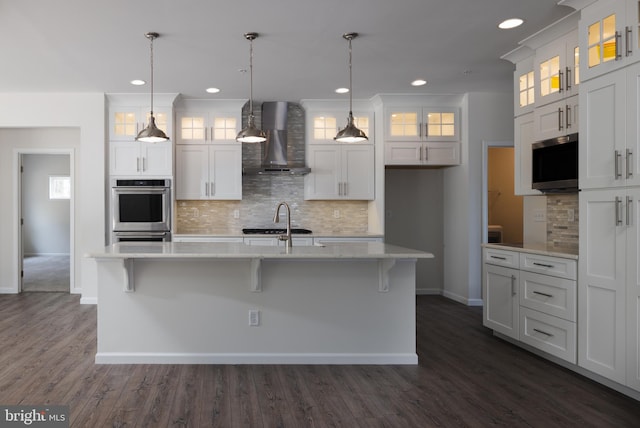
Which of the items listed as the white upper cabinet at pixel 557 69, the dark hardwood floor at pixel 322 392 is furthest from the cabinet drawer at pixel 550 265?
the white upper cabinet at pixel 557 69

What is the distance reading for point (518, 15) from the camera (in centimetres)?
351

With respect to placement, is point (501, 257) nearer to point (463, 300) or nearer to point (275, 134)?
point (463, 300)

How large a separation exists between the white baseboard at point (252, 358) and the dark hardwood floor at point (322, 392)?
0.07m

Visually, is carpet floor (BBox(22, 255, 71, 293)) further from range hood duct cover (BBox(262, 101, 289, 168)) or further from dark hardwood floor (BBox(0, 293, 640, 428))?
range hood duct cover (BBox(262, 101, 289, 168))

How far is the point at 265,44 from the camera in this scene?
4.04 m

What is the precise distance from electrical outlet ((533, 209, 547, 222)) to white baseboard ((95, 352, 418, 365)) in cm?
205

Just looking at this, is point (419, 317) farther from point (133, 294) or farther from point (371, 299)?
point (133, 294)

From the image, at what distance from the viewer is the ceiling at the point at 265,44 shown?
3.37 meters

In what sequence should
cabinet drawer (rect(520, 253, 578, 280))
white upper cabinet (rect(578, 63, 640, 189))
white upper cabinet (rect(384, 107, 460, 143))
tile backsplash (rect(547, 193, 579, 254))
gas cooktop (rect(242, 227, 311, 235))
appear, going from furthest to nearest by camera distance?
white upper cabinet (rect(384, 107, 460, 143)), gas cooktop (rect(242, 227, 311, 235)), tile backsplash (rect(547, 193, 579, 254)), cabinet drawer (rect(520, 253, 578, 280)), white upper cabinet (rect(578, 63, 640, 189))

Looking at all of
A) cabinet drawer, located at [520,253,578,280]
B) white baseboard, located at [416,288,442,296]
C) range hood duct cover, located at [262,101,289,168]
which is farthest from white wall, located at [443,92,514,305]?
range hood duct cover, located at [262,101,289,168]

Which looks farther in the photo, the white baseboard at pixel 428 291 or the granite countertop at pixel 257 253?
the white baseboard at pixel 428 291

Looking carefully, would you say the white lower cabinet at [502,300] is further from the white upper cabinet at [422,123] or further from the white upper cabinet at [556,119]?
the white upper cabinet at [422,123]

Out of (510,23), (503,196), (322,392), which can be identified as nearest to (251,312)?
(322,392)

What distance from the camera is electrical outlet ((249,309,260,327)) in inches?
139
